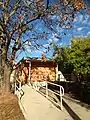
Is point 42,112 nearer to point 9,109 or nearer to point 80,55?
point 9,109

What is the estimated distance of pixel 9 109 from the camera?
41.0ft

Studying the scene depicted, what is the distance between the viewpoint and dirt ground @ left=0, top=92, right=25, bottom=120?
36.6 ft

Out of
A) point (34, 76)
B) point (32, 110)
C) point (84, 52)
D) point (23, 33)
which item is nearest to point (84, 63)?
point (84, 52)

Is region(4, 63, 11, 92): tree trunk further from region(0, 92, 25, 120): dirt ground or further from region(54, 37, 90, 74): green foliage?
region(54, 37, 90, 74): green foliage

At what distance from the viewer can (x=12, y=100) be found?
537 inches

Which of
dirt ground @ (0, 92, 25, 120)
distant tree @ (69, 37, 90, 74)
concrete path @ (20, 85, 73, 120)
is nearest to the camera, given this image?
concrete path @ (20, 85, 73, 120)

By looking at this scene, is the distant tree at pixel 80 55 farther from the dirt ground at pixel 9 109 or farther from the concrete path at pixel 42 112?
the concrete path at pixel 42 112

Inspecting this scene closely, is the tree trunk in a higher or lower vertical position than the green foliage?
→ lower

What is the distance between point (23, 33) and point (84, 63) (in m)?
12.3

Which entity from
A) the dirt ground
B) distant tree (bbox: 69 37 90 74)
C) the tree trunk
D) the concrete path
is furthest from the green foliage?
the concrete path

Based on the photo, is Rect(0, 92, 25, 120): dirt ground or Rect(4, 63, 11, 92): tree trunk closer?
Rect(0, 92, 25, 120): dirt ground

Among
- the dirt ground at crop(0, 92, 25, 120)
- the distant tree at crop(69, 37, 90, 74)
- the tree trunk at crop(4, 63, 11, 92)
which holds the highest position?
the distant tree at crop(69, 37, 90, 74)

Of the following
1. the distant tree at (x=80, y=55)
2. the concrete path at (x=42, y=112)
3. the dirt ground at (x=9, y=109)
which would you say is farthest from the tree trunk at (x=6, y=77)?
the distant tree at (x=80, y=55)

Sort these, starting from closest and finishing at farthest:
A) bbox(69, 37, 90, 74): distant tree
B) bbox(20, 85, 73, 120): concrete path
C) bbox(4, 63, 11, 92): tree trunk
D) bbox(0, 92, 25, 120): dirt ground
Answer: bbox(20, 85, 73, 120): concrete path, bbox(0, 92, 25, 120): dirt ground, bbox(4, 63, 11, 92): tree trunk, bbox(69, 37, 90, 74): distant tree
